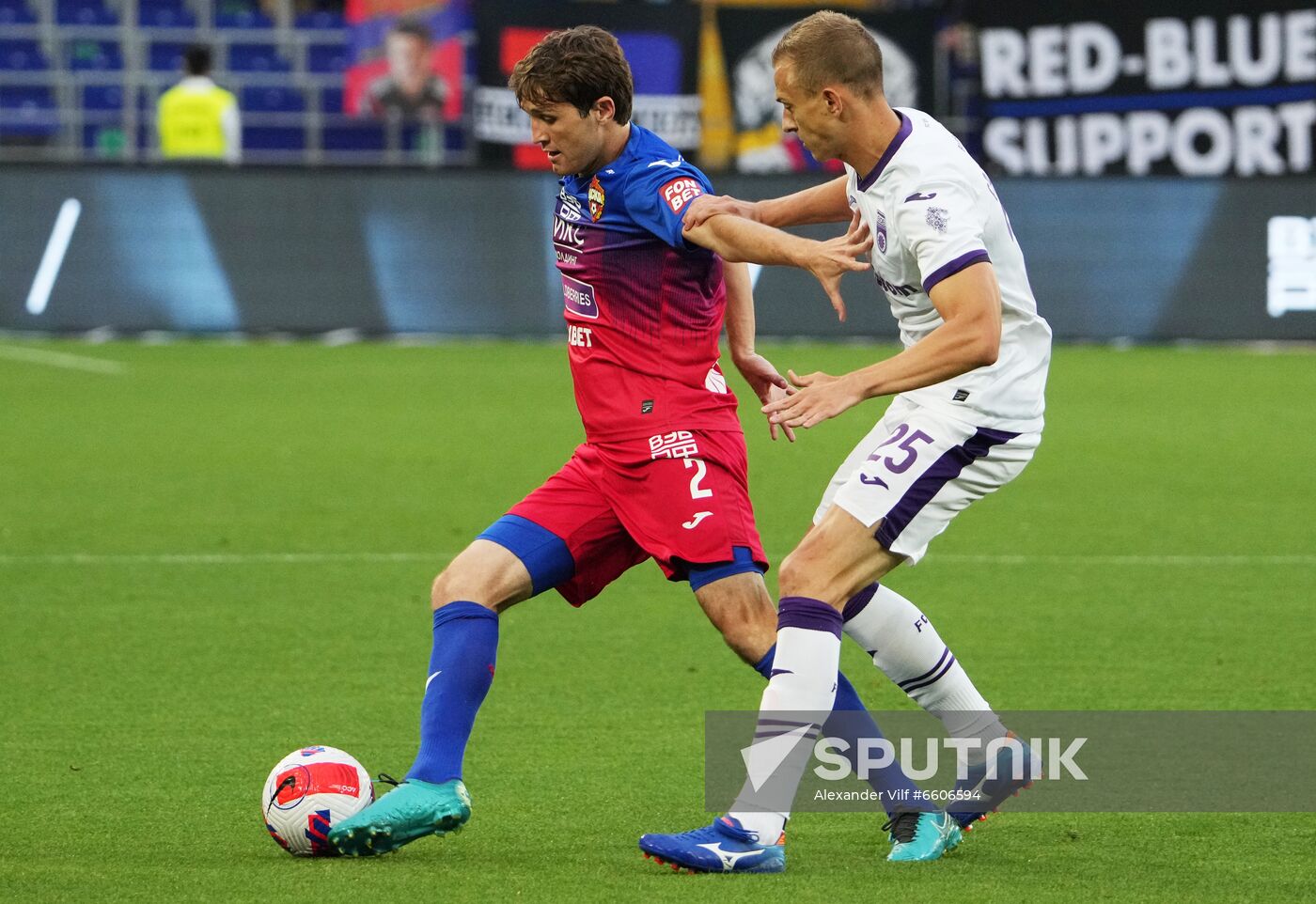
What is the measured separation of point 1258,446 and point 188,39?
15691 mm

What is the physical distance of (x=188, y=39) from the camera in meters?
24.1

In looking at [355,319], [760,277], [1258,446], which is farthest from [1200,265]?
[355,319]

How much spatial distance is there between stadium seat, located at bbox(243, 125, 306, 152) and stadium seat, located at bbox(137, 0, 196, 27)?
1.78 metres

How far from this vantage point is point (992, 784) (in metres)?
4.81

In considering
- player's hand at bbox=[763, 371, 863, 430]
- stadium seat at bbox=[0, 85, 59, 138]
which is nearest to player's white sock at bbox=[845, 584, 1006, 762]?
player's hand at bbox=[763, 371, 863, 430]


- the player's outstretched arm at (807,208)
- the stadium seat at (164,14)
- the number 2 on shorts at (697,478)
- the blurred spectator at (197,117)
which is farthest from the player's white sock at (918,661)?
the stadium seat at (164,14)

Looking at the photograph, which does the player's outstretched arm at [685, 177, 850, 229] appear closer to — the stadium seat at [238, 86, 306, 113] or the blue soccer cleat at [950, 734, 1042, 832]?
the blue soccer cleat at [950, 734, 1042, 832]

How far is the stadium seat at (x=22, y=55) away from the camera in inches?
928

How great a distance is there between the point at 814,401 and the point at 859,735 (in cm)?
92

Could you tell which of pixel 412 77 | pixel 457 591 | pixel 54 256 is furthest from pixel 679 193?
pixel 412 77

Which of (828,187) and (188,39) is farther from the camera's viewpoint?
(188,39)

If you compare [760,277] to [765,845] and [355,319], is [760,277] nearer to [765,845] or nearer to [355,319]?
[355,319]

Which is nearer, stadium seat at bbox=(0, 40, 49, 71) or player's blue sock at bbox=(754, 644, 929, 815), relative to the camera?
player's blue sock at bbox=(754, 644, 929, 815)

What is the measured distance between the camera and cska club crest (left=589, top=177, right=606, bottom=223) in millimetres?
4801
